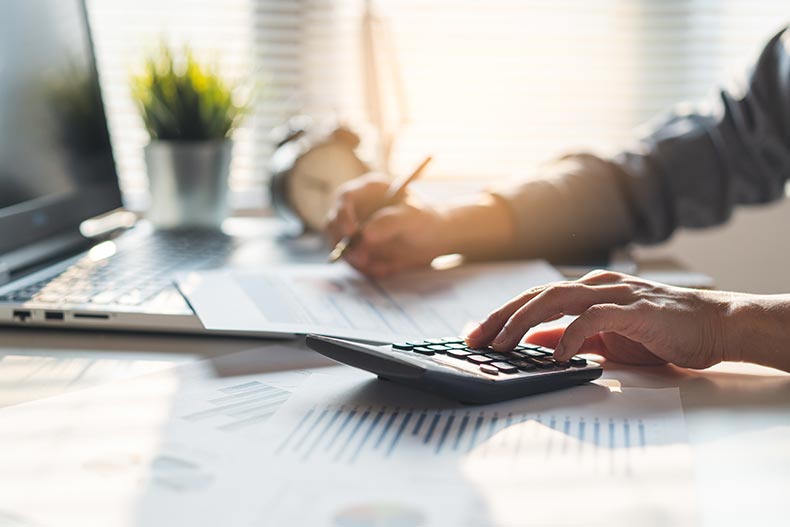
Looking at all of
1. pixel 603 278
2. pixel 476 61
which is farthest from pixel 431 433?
pixel 476 61

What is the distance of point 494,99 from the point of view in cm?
196

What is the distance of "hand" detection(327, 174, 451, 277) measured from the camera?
3.17 ft

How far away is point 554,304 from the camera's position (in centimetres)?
63

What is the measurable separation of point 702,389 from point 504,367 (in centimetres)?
14

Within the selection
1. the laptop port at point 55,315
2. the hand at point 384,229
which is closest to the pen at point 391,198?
the hand at point 384,229

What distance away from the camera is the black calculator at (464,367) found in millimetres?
544

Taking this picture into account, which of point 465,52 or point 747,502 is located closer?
point 747,502

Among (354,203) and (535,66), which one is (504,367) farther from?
(535,66)

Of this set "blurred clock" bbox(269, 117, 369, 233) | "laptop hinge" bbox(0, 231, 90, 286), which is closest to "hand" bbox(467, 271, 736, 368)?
"laptop hinge" bbox(0, 231, 90, 286)

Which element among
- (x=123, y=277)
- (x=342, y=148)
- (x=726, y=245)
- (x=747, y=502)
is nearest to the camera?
(x=747, y=502)

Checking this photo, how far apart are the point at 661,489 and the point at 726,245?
1572 mm

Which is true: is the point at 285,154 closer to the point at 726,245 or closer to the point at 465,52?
the point at 465,52

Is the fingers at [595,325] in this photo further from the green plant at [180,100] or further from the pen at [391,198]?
the green plant at [180,100]

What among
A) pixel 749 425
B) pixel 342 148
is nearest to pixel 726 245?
pixel 342 148
